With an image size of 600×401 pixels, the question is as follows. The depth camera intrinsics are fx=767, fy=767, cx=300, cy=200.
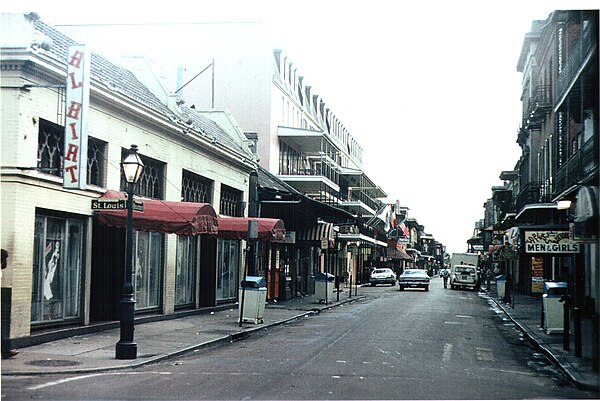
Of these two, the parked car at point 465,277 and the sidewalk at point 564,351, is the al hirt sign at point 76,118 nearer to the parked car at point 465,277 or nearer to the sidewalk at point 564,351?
the sidewalk at point 564,351

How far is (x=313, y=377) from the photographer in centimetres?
1166

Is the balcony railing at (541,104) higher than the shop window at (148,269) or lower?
higher

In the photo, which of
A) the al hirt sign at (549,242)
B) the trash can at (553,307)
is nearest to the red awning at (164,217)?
the al hirt sign at (549,242)

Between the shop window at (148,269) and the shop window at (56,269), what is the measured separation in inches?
132

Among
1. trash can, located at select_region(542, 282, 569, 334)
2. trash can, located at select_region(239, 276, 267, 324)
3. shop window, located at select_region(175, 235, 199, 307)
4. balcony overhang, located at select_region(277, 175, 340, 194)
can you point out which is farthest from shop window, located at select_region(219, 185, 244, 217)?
balcony overhang, located at select_region(277, 175, 340, 194)

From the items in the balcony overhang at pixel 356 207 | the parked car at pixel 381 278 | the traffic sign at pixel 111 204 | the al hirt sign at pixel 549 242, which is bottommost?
the parked car at pixel 381 278

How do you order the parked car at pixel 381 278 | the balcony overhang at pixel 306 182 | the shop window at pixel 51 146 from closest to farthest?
the shop window at pixel 51 146
the balcony overhang at pixel 306 182
the parked car at pixel 381 278

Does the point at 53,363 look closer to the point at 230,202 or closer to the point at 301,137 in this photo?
the point at 230,202

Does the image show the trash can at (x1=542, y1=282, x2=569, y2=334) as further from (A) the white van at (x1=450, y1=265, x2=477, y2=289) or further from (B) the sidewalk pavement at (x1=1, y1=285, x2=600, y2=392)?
(A) the white van at (x1=450, y1=265, x2=477, y2=289)

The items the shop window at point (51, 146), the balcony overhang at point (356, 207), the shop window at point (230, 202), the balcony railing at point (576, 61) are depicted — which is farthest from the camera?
the balcony overhang at point (356, 207)

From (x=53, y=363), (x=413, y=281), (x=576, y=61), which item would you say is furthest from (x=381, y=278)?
(x=53, y=363)

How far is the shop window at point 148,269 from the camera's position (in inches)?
827

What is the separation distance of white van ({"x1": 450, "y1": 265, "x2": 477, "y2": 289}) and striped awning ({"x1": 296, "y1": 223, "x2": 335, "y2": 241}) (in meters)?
20.7

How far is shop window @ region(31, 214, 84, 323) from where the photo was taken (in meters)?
15.9
